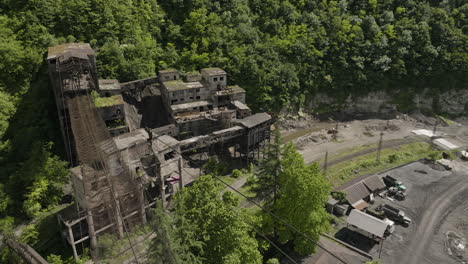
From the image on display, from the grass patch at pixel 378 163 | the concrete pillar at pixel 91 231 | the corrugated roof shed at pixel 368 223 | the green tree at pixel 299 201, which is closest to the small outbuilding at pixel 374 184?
the grass patch at pixel 378 163

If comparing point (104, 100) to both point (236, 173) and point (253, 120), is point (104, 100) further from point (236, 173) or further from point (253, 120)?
point (253, 120)

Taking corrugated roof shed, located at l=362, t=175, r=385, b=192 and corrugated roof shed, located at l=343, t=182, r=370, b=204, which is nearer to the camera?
Result: corrugated roof shed, located at l=343, t=182, r=370, b=204

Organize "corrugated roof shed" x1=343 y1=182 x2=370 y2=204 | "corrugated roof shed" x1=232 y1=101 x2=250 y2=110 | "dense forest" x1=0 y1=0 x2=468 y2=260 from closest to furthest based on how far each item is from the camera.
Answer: "dense forest" x1=0 y1=0 x2=468 y2=260, "corrugated roof shed" x1=343 y1=182 x2=370 y2=204, "corrugated roof shed" x1=232 y1=101 x2=250 y2=110

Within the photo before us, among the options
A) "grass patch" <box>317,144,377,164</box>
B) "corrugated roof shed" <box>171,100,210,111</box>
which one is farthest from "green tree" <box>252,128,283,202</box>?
"grass patch" <box>317,144,377,164</box>

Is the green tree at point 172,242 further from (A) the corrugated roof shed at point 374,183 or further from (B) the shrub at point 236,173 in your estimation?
(A) the corrugated roof shed at point 374,183

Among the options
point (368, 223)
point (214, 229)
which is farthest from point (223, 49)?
point (214, 229)

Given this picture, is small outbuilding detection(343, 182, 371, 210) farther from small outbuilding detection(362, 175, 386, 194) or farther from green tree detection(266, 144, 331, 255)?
green tree detection(266, 144, 331, 255)

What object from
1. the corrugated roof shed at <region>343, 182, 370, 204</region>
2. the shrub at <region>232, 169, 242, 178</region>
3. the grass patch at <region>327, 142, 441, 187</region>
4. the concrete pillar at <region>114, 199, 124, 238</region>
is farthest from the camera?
the grass patch at <region>327, 142, 441, 187</region>

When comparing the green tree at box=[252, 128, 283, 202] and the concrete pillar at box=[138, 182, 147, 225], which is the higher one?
the green tree at box=[252, 128, 283, 202]
